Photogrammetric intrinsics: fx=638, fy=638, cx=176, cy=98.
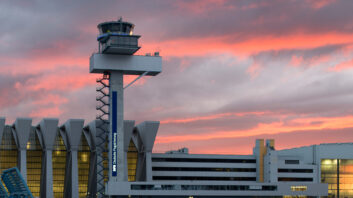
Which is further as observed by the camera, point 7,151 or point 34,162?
point 34,162

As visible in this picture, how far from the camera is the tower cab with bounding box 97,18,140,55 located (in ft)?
394

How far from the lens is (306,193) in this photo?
13212 cm

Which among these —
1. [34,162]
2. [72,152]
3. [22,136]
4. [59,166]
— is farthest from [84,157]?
[22,136]

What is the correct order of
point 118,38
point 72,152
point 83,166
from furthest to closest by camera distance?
1. point 83,166
2. point 72,152
3. point 118,38

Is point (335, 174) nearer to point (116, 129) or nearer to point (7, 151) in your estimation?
point (116, 129)

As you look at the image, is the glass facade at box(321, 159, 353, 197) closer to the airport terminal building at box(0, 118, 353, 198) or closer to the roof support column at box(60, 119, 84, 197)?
the airport terminal building at box(0, 118, 353, 198)

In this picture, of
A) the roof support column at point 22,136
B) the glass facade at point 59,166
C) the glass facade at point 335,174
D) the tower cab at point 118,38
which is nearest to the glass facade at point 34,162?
the glass facade at point 59,166

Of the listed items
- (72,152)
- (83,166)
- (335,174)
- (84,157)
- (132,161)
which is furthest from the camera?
(132,161)

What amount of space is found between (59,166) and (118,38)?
35.6 meters

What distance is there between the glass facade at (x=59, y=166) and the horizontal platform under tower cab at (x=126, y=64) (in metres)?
22.5

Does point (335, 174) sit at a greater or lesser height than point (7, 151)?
lesser

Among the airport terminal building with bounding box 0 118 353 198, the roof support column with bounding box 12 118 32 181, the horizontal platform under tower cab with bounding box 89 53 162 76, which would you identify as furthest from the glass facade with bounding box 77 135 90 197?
the horizontal platform under tower cab with bounding box 89 53 162 76

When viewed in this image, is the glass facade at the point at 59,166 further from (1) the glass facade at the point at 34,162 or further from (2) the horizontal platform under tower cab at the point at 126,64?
(2) the horizontal platform under tower cab at the point at 126,64

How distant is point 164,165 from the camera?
137500 millimetres
